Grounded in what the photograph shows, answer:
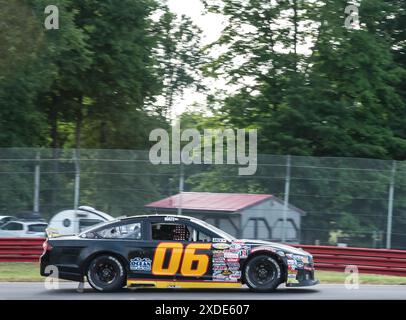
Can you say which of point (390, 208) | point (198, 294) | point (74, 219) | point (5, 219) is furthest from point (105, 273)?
point (390, 208)

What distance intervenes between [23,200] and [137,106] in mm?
16126

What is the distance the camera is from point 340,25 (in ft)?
93.0

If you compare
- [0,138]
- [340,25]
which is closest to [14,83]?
[0,138]

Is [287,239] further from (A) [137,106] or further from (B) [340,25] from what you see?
(A) [137,106]

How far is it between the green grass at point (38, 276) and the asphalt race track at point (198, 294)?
1.80 metres

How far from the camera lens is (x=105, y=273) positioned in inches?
501

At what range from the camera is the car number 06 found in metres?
12.5

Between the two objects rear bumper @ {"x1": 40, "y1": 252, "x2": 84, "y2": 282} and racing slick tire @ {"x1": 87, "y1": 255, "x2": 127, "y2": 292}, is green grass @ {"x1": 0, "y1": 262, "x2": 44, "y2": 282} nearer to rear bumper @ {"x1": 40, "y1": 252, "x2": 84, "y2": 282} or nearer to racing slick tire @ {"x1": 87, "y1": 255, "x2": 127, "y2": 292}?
rear bumper @ {"x1": 40, "y1": 252, "x2": 84, "y2": 282}

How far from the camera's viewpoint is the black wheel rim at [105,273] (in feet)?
41.7

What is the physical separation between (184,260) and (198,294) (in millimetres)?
619

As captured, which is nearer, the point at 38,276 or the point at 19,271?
the point at 38,276

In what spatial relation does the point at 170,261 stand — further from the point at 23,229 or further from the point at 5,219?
the point at 5,219

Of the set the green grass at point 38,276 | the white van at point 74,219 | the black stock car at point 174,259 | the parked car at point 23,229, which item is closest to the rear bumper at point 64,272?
the black stock car at point 174,259

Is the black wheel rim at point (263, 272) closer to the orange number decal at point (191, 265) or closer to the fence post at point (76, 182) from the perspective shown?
the orange number decal at point (191, 265)
